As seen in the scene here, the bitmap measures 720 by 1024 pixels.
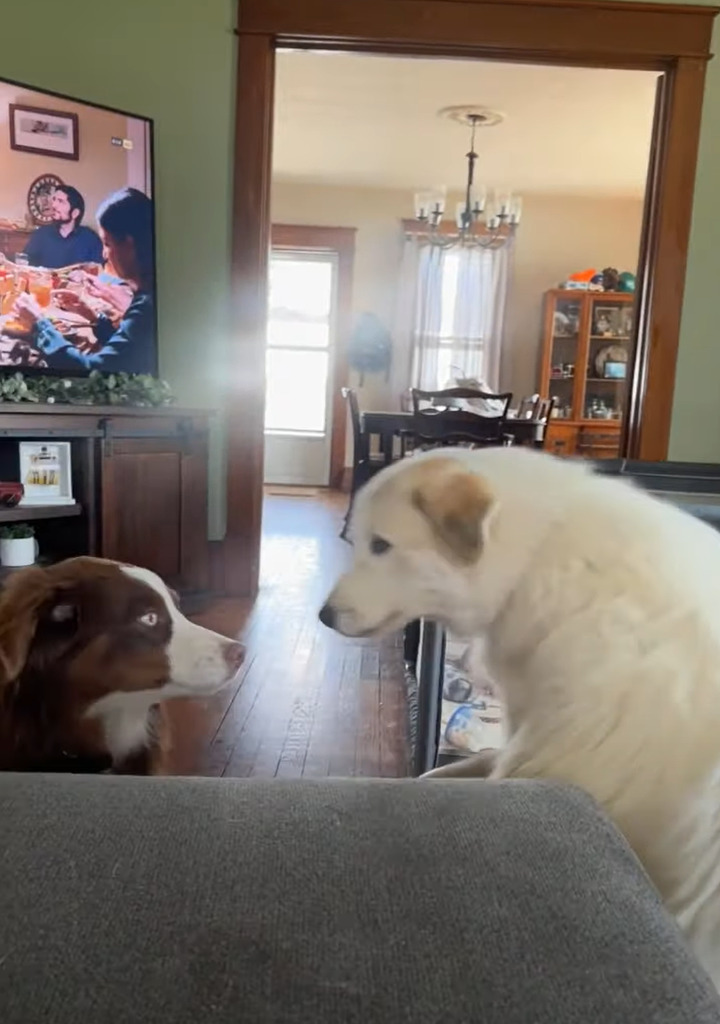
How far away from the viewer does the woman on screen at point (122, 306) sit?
3.45 meters

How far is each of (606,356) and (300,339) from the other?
2.97 m

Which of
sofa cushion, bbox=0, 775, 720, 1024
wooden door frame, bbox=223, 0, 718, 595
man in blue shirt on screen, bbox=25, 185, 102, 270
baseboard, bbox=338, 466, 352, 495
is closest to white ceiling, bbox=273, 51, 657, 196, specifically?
wooden door frame, bbox=223, 0, 718, 595

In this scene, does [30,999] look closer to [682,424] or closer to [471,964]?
[471,964]

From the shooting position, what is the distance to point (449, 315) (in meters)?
8.14

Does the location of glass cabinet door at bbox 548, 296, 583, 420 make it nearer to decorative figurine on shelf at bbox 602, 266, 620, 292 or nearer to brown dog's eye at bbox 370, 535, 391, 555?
decorative figurine on shelf at bbox 602, 266, 620, 292

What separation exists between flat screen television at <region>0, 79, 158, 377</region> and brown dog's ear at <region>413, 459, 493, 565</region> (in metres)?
2.68

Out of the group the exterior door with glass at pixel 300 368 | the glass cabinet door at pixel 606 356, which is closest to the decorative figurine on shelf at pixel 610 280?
the glass cabinet door at pixel 606 356

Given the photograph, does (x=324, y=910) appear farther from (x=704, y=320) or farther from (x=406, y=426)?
(x=406, y=426)

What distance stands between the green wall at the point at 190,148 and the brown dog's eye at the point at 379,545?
266 cm

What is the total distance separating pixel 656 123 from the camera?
140 inches

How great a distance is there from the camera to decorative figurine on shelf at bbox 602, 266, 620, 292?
7.70 m

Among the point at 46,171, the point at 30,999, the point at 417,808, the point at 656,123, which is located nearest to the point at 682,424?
the point at 656,123

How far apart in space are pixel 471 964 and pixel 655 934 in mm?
124

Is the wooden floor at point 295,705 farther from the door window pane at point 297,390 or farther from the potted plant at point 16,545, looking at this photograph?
the door window pane at point 297,390
